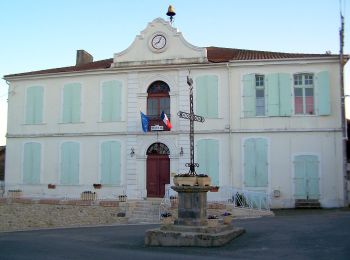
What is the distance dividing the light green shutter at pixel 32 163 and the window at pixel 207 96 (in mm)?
8192

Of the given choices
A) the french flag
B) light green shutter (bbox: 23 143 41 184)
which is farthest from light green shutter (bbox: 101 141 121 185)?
light green shutter (bbox: 23 143 41 184)

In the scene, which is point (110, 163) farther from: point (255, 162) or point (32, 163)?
point (255, 162)

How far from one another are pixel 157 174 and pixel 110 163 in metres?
2.28

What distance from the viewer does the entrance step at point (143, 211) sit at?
1814 centimetres

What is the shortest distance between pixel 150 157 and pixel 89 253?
38.3 feet

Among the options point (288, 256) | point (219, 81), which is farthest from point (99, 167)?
point (288, 256)

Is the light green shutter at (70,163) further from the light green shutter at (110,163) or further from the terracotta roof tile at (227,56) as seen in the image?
the terracotta roof tile at (227,56)

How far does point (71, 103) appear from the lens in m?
23.1

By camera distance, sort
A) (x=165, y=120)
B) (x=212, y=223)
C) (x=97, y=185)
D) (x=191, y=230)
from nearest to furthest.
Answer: (x=191, y=230) → (x=212, y=223) → (x=165, y=120) → (x=97, y=185)

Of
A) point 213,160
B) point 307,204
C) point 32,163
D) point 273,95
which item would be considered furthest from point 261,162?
point 32,163

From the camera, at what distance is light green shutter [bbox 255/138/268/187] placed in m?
20.3

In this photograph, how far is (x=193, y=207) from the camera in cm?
1146

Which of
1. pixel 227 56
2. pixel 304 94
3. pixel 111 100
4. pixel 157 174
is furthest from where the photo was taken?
pixel 227 56

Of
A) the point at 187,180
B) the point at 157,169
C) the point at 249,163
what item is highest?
the point at 249,163
